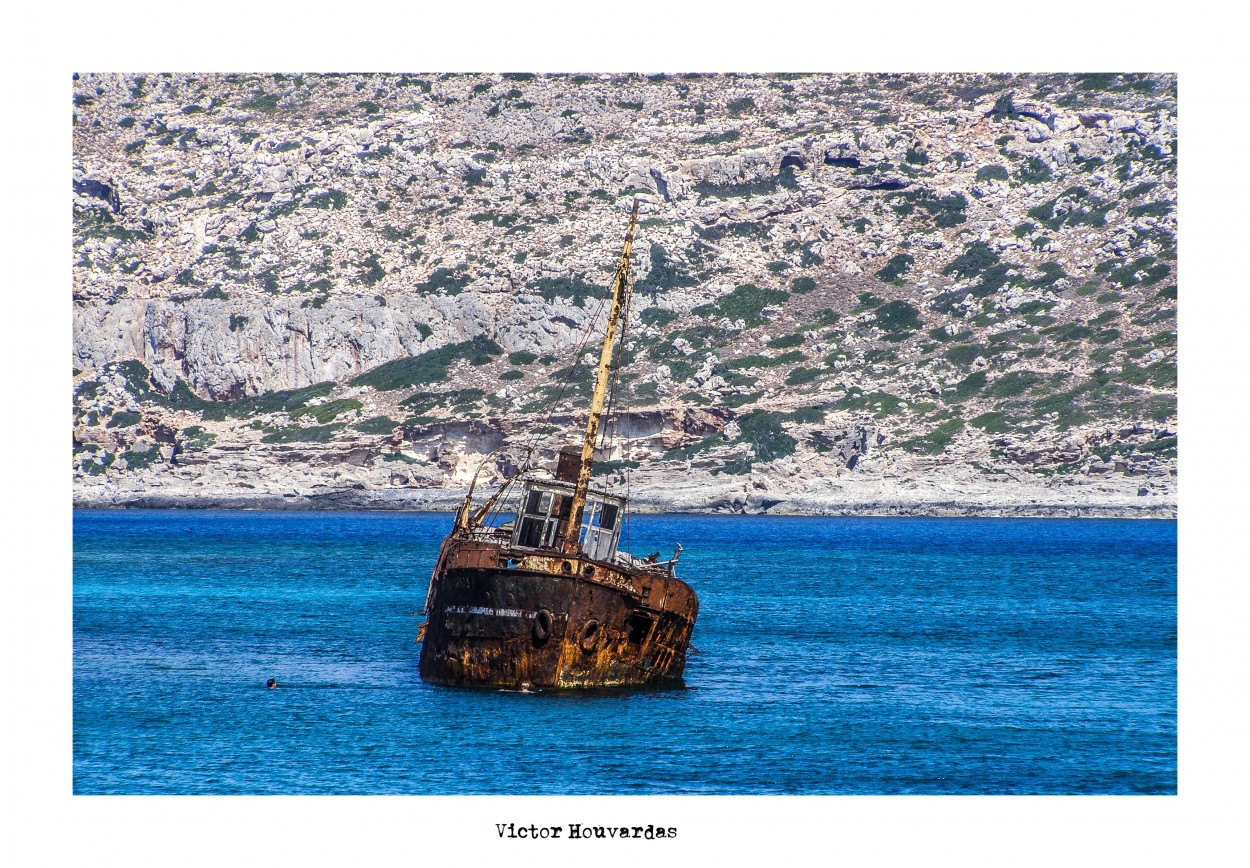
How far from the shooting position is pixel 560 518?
36156mm

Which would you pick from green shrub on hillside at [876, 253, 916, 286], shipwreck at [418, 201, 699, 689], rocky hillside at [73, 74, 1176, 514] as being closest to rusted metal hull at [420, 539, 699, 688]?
shipwreck at [418, 201, 699, 689]

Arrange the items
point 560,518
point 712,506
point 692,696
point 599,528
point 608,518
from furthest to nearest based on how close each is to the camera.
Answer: point 712,506 < point 692,696 < point 608,518 < point 599,528 < point 560,518

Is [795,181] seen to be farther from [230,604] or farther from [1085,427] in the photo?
[230,604]

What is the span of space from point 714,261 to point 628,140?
20599mm

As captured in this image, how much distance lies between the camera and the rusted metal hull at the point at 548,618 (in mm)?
33844

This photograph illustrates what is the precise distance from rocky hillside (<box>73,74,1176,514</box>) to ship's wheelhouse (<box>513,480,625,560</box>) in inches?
3832

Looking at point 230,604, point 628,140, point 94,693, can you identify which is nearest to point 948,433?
point 628,140

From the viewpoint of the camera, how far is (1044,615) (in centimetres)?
6462

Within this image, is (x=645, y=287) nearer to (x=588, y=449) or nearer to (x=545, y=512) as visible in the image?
(x=545, y=512)

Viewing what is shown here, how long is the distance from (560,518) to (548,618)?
327 centimetres

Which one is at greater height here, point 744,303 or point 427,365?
point 744,303

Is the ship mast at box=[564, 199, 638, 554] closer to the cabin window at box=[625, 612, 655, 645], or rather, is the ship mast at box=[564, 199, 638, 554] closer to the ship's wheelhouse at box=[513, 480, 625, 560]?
the ship's wheelhouse at box=[513, 480, 625, 560]

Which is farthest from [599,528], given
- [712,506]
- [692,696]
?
[712,506]

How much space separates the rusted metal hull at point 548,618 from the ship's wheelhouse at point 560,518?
1.52 m
